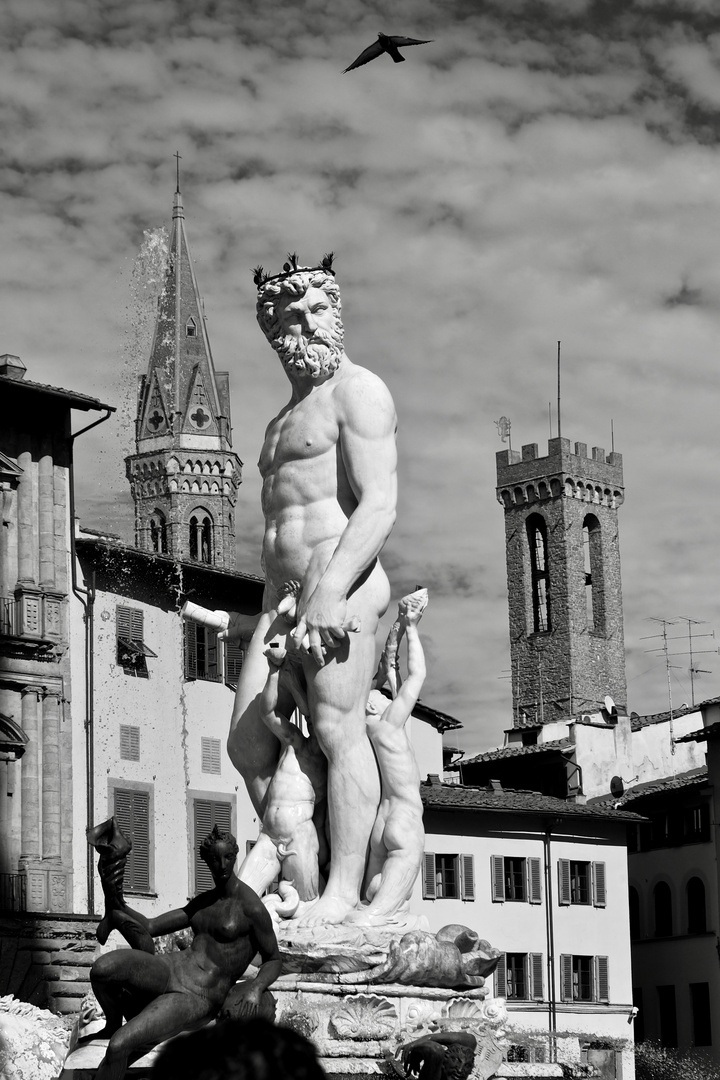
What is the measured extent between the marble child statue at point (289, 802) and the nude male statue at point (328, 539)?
105 millimetres

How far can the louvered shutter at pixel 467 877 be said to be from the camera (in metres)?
56.5

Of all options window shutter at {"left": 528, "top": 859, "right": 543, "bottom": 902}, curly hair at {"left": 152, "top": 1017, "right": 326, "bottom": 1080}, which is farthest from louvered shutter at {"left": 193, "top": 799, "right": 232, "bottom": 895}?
curly hair at {"left": 152, "top": 1017, "right": 326, "bottom": 1080}

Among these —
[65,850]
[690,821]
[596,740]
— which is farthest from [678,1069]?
[596,740]

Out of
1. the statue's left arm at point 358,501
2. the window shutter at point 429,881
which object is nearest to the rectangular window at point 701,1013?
the window shutter at point 429,881

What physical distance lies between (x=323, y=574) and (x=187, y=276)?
141237 mm

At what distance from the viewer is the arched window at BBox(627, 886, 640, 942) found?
66875 mm

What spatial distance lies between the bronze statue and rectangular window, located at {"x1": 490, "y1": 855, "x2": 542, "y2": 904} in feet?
163

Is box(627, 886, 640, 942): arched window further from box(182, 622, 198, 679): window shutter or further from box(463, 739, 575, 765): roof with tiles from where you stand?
box(182, 622, 198, 679): window shutter

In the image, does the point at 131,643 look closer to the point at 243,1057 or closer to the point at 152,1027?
the point at 152,1027

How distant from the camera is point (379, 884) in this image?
1112 cm

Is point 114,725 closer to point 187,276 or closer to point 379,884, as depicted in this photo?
point 379,884

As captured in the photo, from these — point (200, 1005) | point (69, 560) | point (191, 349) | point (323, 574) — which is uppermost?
point (191, 349)

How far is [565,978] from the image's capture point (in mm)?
57875

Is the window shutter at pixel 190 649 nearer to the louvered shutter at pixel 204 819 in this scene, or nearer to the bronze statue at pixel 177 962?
the louvered shutter at pixel 204 819
